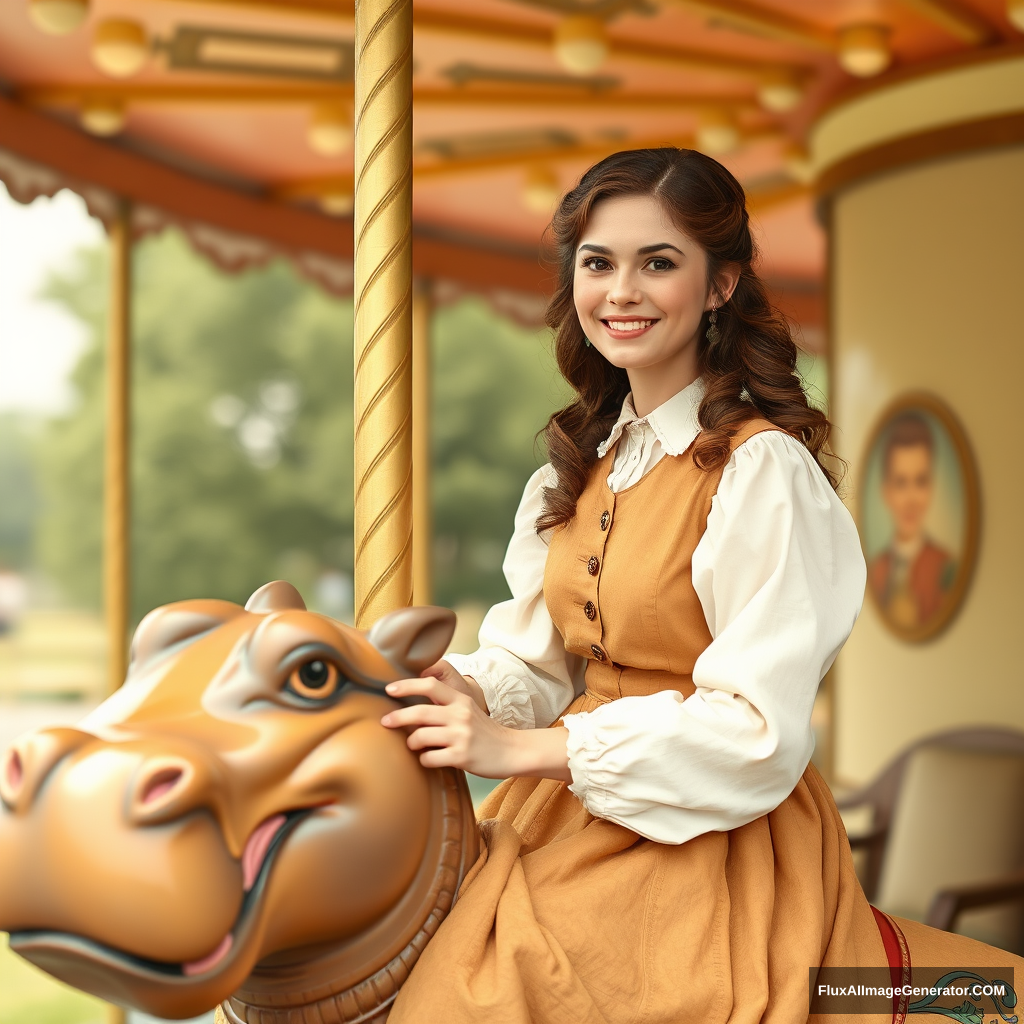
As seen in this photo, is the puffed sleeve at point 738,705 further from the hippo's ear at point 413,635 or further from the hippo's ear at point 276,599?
the hippo's ear at point 276,599

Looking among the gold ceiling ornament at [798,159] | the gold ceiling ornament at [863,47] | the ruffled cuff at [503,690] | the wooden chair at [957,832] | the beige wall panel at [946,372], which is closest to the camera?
the ruffled cuff at [503,690]

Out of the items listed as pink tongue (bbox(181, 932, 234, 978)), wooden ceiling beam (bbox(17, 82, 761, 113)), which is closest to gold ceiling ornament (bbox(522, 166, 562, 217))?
wooden ceiling beam (bbox(17, 82, 761, 113))

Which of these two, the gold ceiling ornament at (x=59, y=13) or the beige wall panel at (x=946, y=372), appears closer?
the gold ceiling ornament at (x=59, y=13)

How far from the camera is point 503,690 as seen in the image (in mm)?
1662

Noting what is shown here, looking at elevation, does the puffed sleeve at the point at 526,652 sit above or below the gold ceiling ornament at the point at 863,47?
below

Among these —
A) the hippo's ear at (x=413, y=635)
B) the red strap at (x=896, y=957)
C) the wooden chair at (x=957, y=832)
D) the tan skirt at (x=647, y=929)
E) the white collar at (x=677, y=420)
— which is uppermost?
the white collar at (x=677, y=420)

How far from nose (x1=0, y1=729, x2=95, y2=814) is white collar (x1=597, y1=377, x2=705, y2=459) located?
0.81 meters

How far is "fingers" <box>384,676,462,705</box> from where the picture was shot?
1261 mm

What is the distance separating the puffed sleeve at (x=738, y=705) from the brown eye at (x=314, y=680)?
30 centimetres

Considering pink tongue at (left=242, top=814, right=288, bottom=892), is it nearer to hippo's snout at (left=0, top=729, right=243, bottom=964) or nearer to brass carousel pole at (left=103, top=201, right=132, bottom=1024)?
hippo's snout at (left=0, top=729, right=243, bottom=964)

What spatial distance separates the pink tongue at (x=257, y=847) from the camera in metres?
1.10


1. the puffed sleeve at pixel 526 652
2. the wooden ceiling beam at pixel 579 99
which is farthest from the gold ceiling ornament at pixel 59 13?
the puffed sleeve at pixel 526 652

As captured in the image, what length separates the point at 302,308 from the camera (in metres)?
18.5

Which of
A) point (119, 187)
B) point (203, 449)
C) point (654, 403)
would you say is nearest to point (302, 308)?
point (203, 449)
